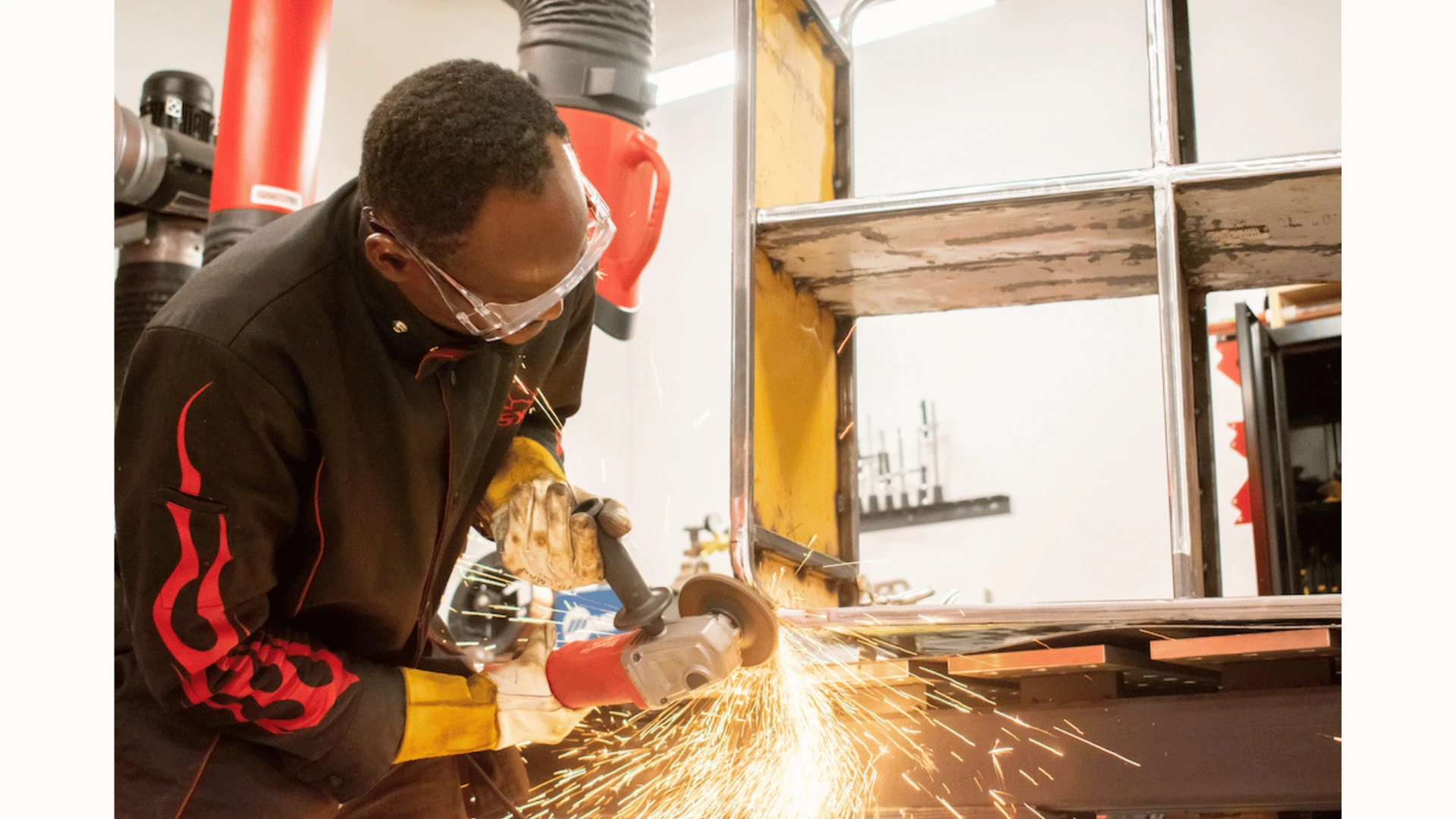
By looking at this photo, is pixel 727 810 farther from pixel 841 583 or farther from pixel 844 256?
pixel 844 256

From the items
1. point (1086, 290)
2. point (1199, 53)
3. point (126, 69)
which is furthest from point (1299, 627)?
point (126, 69)

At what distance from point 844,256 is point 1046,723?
1004 mm

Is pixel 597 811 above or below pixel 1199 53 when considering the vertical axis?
below

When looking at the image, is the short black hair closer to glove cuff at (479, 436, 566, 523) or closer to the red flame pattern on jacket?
the red flame pattern on jacket

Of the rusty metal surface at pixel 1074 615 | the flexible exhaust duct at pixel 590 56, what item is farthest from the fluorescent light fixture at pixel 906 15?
the rusty metal surface at pixel 1074 615

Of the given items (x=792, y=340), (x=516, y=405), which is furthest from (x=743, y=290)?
(x=516, y=405)

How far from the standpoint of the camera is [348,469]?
1596 millimetres

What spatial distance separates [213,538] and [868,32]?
5205 millimetres

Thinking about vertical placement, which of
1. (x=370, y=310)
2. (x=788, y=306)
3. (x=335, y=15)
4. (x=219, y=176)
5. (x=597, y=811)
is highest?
(x=335, y=15)

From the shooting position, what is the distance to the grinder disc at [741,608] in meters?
1.80

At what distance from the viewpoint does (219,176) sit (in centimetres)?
285

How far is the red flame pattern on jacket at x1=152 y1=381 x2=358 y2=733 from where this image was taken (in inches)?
57.1

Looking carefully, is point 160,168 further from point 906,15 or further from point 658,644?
point 906,15

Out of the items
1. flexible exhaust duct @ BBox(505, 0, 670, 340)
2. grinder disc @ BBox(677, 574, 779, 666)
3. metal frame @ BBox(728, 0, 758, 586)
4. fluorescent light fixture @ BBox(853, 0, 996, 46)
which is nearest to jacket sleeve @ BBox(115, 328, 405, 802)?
grinder disc @ BBox(677, 574, 779, 666)
